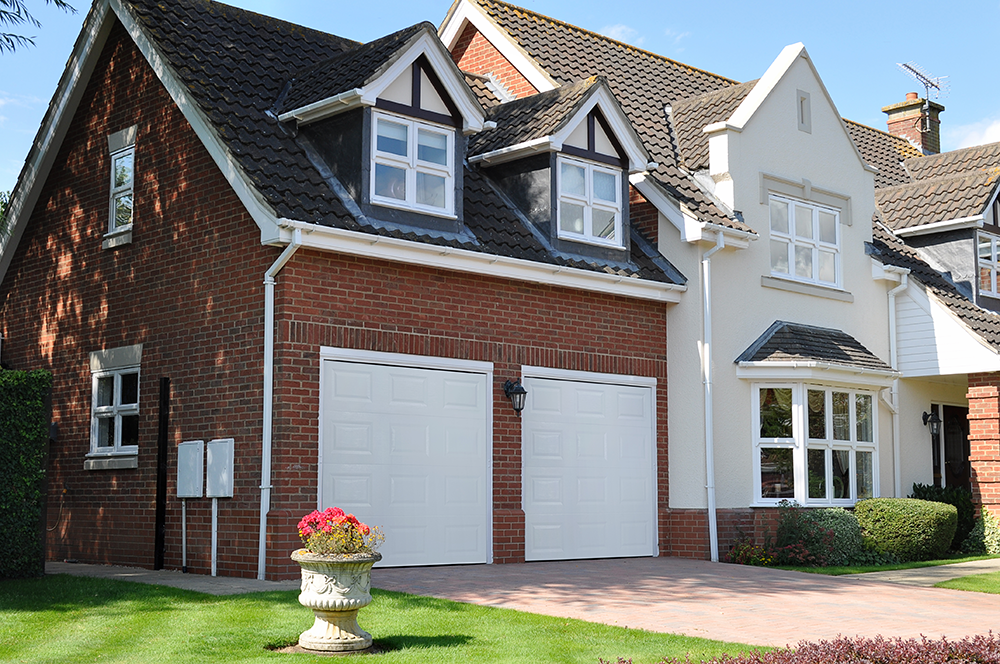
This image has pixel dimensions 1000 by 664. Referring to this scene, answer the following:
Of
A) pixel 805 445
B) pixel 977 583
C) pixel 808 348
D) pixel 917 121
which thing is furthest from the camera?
pixel 917 121

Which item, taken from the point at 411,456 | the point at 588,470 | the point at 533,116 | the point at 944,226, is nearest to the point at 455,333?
the point at 411,456

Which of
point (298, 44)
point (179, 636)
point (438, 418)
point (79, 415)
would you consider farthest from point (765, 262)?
point (179, 636)

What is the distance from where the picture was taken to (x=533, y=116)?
17.7 metres

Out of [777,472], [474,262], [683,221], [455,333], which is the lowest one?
[777,472]

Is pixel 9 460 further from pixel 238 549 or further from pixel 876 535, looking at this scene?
pixel 876 535

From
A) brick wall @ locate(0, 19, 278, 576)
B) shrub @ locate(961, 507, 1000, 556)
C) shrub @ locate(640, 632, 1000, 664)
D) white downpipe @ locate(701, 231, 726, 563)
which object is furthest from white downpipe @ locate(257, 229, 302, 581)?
shrub @ locate(961, 507, 1000, 556)

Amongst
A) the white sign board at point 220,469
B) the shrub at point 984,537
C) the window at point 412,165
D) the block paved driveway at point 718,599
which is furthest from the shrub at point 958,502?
the white sign board at point 220,469

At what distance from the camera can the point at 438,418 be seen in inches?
597

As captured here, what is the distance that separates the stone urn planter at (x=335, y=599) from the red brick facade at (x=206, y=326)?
14.4 feet

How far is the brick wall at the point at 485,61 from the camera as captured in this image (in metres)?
20.9

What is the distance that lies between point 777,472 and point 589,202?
5.38 m

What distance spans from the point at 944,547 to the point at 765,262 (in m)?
5.70

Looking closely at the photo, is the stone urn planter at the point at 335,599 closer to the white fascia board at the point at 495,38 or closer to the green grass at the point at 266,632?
the green grass at the point at 266,632

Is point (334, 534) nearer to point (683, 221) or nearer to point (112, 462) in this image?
point (112, 462)
